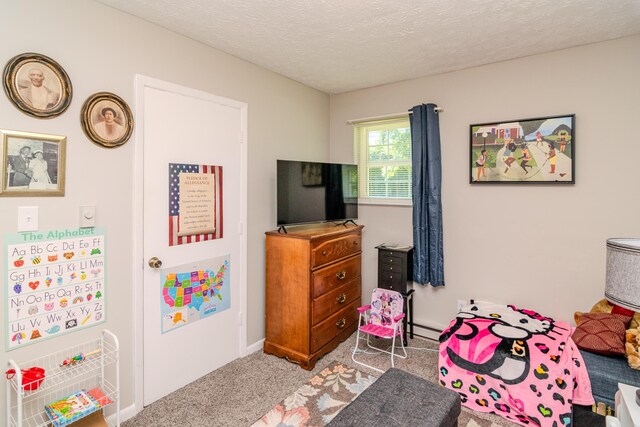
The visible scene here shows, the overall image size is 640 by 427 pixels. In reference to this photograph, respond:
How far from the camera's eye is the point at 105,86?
2.03 meters

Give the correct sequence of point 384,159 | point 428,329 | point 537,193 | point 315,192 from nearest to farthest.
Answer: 1. point 537,193
2. point 315,192
3. point 428,329
4. point 384,159

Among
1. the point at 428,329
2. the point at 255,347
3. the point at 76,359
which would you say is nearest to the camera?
the point at 76,359

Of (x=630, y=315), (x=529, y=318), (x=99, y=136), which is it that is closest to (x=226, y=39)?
(x=99, y=136)

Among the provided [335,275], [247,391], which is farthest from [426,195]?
[247,391]

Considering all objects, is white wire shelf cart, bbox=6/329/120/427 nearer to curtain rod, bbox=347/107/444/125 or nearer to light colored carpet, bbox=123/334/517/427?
light colored carpet, bbox=123/334/517/427

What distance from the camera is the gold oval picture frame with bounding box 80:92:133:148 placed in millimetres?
1945

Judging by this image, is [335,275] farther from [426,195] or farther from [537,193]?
[537,193]

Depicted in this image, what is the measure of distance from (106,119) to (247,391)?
2.08 m

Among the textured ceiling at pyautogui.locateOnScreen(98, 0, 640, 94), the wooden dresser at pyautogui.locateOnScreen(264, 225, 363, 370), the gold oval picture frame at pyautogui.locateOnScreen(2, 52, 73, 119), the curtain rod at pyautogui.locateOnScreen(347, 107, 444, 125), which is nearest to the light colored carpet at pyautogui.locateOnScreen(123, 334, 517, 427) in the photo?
the wooden dresser at pyautogui.locateOnScreen(264, 225, 363, 370)

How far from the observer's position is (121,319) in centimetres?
216

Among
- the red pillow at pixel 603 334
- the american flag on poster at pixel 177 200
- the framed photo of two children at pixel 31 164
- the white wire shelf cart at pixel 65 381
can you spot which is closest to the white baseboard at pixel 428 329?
the red pillow at pixel 603 334

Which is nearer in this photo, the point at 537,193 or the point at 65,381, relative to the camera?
the point at 65,381

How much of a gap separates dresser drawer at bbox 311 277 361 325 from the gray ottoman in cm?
106

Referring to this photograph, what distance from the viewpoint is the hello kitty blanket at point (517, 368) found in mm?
2031
